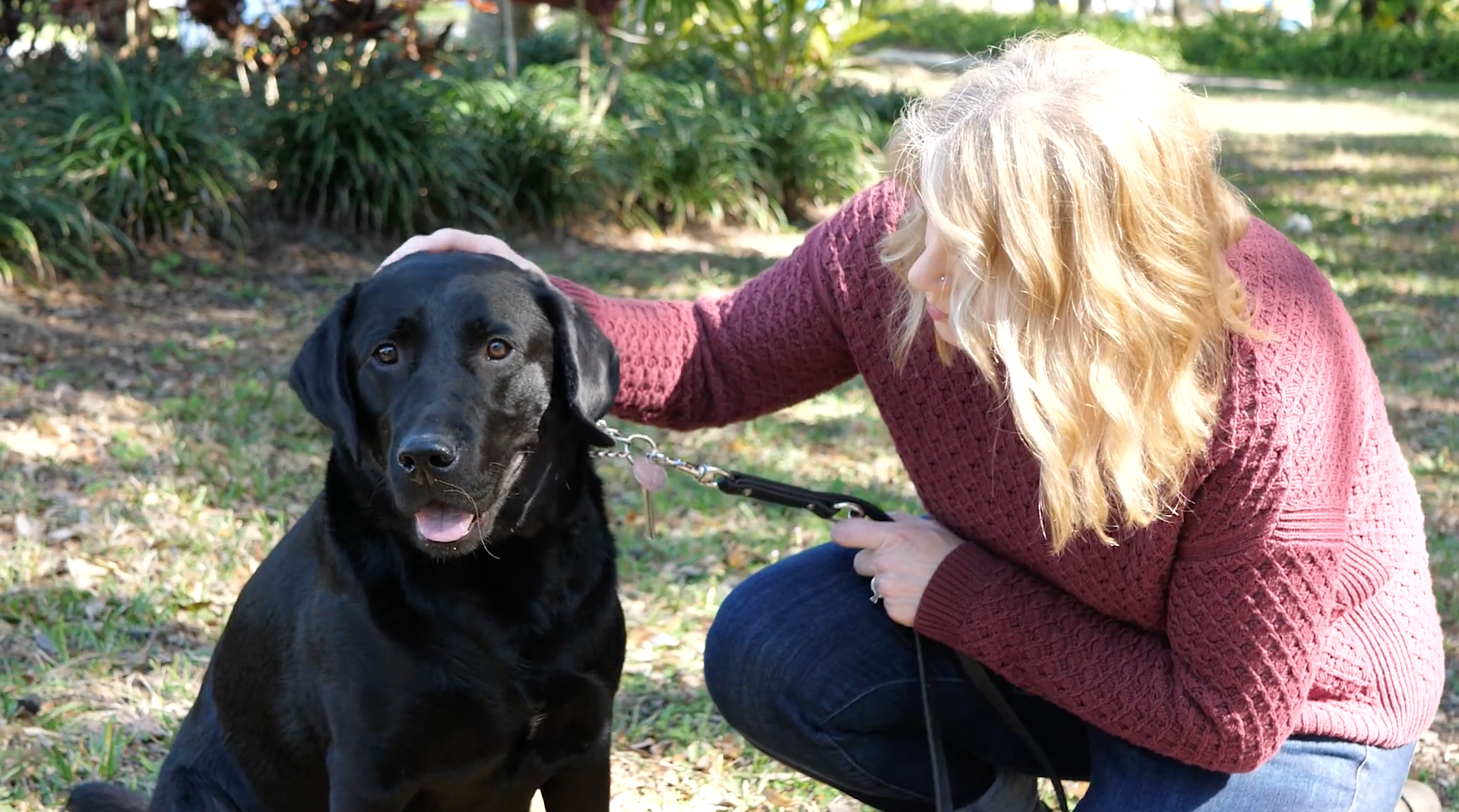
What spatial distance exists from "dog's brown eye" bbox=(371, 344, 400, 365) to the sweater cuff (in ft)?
3.04

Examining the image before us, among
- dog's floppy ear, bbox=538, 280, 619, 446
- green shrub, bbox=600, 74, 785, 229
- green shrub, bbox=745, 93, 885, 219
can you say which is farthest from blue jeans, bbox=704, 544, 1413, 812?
green shrub, bbox=745, 93, 885, 219

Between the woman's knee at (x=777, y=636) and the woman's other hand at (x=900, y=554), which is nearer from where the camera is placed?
the woman's other hand at (x=900, y=554)

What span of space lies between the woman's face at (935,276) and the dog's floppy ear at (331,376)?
0.89 metres

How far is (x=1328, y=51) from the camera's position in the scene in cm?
2272

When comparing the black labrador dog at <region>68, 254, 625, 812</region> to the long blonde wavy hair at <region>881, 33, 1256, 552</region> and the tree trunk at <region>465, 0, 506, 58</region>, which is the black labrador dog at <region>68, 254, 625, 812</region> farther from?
the tree trunk at <region>465, 0, 506, 58</region>

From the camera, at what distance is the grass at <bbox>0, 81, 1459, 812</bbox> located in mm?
3016

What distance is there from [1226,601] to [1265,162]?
1063cm

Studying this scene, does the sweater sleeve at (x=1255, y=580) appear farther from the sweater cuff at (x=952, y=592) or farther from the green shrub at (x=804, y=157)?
the green shrub at (x=804, y=157)

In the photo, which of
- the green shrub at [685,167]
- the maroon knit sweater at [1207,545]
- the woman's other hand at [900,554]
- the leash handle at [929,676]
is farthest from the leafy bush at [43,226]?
the woman's other hand at [900,554]

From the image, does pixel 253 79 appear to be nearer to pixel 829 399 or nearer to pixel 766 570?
pixel 829 399

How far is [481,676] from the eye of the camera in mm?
2131

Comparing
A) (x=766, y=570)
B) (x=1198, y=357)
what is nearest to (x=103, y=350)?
(x=766, y=570)

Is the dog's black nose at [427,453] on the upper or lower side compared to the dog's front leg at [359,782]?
upper

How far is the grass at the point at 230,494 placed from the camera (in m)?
3.02
